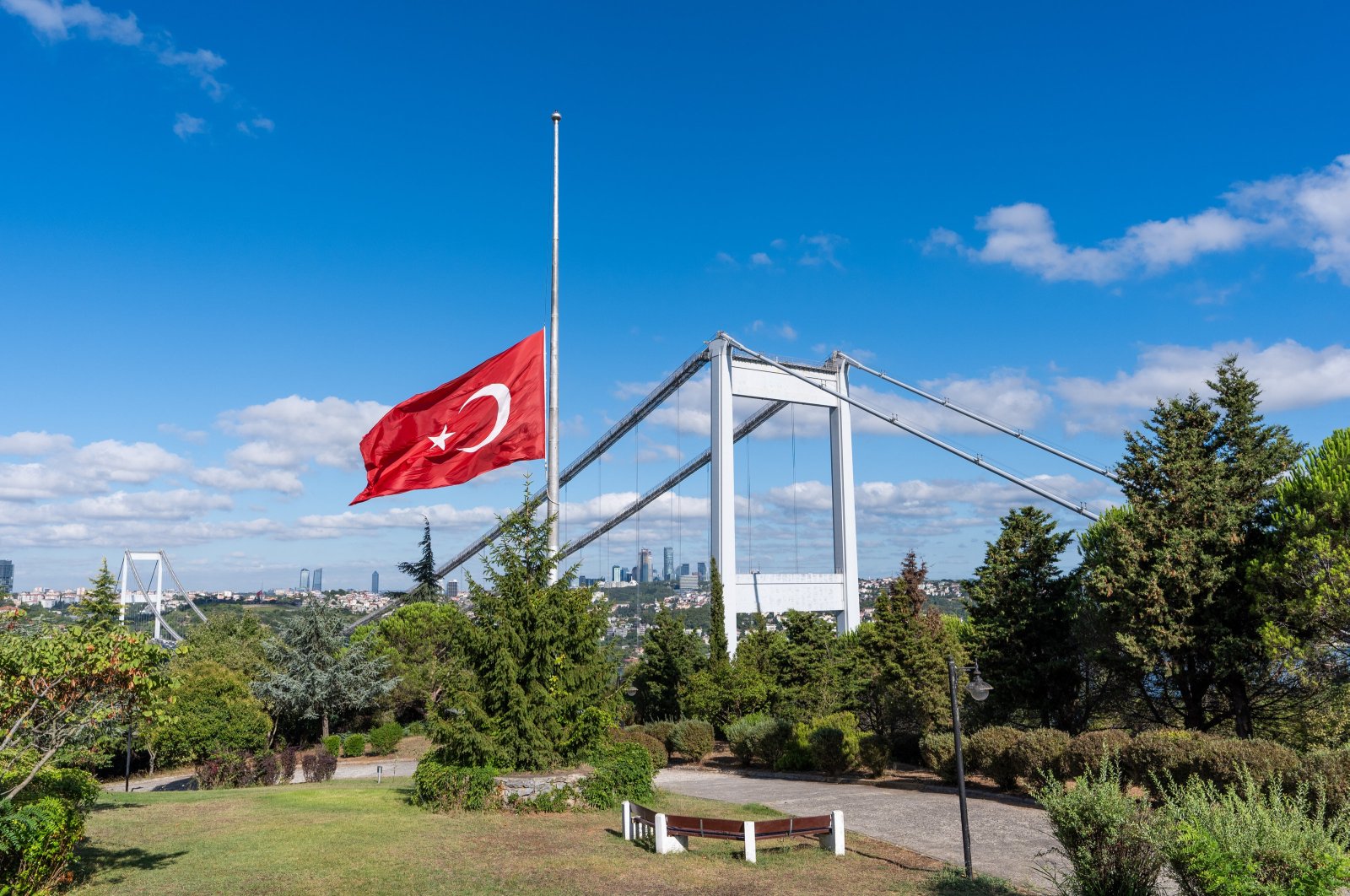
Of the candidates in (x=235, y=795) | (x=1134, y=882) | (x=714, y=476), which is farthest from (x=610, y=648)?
(x=714, y=476)

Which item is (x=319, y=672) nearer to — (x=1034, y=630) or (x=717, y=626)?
(x=717, y=626)

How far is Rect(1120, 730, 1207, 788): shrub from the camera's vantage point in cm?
1689

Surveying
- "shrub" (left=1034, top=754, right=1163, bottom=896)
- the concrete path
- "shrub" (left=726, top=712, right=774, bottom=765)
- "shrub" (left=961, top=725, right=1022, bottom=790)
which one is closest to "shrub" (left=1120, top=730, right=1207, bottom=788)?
the concrete path

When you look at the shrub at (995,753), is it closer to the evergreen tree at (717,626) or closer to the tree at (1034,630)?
the tree at (1034,630)

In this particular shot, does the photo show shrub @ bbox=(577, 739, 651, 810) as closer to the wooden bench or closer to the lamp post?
the wooden bench

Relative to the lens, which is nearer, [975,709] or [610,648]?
[610,648]

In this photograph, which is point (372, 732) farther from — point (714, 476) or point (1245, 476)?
point (1245, 476)

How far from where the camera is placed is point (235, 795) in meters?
21.5

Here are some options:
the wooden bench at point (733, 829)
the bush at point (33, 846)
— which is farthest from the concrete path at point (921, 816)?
the bush at point (33, 846)

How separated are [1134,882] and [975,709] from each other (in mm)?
18654

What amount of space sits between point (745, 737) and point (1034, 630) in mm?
10812

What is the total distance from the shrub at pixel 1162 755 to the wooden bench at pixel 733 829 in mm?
6729

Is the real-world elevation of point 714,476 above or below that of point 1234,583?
above

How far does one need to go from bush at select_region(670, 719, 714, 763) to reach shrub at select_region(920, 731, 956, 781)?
11256mm
